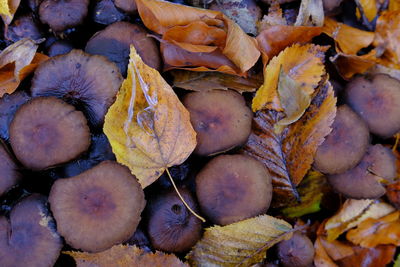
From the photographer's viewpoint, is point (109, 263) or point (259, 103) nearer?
point (109, 263)

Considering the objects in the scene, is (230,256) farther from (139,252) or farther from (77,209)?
(77,209)

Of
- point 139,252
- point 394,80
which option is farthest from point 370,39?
point 139,252

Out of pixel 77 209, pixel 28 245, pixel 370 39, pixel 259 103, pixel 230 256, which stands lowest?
pixel 230 256

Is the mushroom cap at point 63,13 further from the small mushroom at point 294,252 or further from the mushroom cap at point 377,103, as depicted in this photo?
the small mushroom at point 294,252

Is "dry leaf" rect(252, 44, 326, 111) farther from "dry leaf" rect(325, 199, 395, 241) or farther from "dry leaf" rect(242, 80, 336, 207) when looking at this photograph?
"dry leaf" rect(325, 199, 395, 241)

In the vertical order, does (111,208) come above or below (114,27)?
below

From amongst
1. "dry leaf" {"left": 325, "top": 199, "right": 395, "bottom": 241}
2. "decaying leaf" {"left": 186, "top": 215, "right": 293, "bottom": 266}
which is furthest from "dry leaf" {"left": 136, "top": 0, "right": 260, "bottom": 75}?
"dry leaf" {"left": 325, "top": 199, "right": 395, "bottom": 241}

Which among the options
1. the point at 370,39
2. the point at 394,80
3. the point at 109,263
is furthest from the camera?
the point at 370,39
